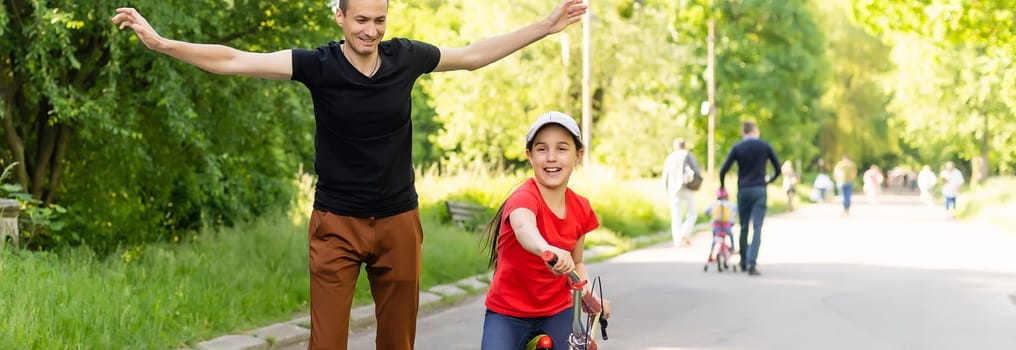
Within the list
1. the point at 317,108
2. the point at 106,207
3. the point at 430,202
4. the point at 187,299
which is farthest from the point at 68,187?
the point at 317,108

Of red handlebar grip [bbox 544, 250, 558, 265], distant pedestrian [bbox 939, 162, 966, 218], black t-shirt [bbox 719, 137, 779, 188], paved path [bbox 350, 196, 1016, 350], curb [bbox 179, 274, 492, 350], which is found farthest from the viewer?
distant pedestrian [bbox 939, 162, 966, 218]

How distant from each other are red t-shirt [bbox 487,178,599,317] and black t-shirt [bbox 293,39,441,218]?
0.46 meters

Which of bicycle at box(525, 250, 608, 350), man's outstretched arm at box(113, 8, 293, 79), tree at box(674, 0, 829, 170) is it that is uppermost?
tree at box(674, 0, 829, 170)

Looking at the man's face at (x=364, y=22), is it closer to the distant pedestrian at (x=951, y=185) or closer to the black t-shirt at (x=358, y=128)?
the black t-shirt at (x=358, y=128)

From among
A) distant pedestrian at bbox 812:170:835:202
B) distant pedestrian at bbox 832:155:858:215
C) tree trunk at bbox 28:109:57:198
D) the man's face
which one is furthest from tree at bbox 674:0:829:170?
the man's face

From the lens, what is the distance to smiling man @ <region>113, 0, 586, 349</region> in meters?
4.68

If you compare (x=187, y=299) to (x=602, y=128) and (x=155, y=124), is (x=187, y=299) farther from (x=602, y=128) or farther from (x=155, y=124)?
Result: (x=602, y=128)

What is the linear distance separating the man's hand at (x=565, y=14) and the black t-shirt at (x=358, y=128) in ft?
2.11

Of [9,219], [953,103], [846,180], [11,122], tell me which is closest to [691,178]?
[11,122]

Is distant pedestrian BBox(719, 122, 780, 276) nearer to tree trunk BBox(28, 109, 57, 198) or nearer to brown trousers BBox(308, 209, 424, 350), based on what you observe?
tree trunk BBox(28, 109, 57, 198)

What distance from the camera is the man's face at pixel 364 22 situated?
4676mm

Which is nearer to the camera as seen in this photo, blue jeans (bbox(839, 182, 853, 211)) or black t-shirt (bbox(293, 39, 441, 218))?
black t-shirt (bbox(293, 39, 441, 218))

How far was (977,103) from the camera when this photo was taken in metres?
54.5

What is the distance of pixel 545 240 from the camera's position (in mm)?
4652
